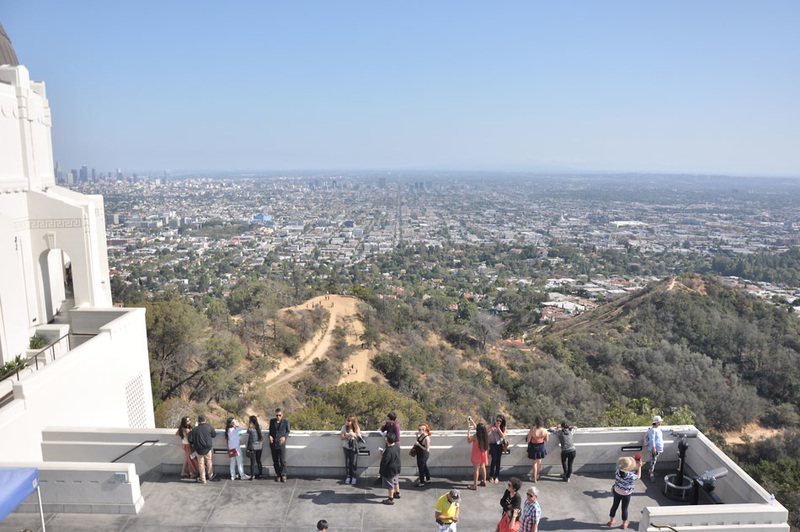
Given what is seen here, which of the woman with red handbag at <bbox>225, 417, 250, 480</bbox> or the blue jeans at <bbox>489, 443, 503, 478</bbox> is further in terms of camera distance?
the blue jeans at <bbox>489, 443, 503, 478</bbox>

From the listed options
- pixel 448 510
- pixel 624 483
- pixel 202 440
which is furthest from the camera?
pixel 202 440

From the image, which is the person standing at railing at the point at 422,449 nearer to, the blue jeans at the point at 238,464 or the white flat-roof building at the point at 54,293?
the blue jeans at the point at 238,464

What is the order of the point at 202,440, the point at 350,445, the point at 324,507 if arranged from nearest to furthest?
the point at 324,507 < the point at 202,440 < the point at 350,445

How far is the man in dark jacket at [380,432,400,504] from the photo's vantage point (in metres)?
5.99

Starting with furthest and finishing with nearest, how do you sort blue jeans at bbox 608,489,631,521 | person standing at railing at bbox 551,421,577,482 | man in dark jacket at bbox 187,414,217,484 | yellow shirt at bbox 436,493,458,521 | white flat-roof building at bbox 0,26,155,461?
1. white flat-roof building at bbox 0,26,155,461
2. person standing at railing at bbox 551,421,577,482
3. man in dark jacket at bbox 187,414,217,484
4. blue jeans at bbox 608,489,631,521
5. yellow shirt at bbox 436,493,458,521

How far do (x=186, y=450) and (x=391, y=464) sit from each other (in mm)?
2394

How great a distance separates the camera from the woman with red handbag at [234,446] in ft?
20.5

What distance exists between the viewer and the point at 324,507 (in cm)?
593

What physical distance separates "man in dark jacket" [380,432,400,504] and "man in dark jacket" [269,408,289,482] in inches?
46.3

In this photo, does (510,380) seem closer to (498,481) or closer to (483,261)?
(498,481)

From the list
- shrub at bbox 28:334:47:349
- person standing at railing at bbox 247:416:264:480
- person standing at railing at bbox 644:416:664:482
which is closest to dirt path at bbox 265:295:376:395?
shrub at bbox 28:334:47:349

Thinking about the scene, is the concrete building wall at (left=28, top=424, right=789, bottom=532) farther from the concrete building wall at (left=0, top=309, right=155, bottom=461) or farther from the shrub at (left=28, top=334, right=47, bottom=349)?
the shrub at (left=28, top=334, right=47, bottom=349)

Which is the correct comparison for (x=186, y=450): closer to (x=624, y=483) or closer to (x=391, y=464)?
(x=391, y=464)

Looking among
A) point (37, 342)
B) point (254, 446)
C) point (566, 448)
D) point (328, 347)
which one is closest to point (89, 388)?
point (37, 342)
